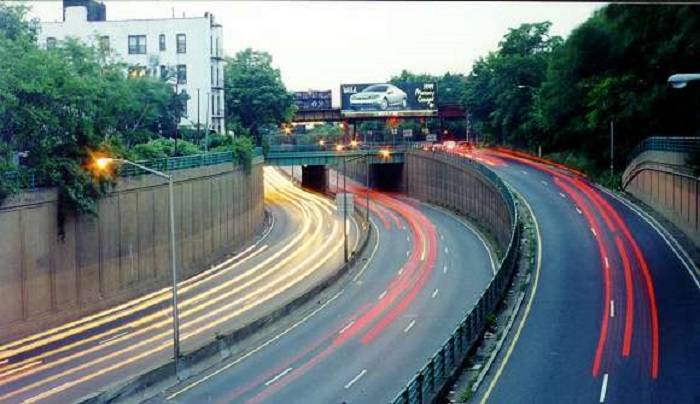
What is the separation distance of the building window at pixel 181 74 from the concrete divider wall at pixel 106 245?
78.0 ft

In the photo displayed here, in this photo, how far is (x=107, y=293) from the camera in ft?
159

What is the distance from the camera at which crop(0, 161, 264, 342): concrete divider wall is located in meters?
40.4

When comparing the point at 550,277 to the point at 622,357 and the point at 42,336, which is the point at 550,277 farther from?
the point at 42,336

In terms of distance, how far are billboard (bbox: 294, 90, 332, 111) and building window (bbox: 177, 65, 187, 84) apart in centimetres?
4209

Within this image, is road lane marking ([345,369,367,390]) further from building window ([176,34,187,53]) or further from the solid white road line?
building window ([176,34,187,53])

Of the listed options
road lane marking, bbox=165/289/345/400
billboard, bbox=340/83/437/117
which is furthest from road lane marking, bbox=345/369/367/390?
billboard, bbox=340/83/437/117

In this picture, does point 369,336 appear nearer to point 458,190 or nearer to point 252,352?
point 252,352

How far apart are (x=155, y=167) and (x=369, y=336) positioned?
21132mm

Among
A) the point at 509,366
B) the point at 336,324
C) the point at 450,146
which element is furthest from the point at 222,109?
the point at 509,366

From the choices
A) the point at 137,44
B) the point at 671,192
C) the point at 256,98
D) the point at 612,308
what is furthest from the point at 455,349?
the point at 256,98

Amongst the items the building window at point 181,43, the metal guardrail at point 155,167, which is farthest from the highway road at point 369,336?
the building window at point 181,43

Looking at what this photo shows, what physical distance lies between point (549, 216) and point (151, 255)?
92.1 ft

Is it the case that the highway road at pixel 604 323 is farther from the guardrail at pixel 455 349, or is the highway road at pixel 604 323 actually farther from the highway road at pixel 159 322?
the highway road at pixel 159 322

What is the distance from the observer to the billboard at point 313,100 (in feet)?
432
